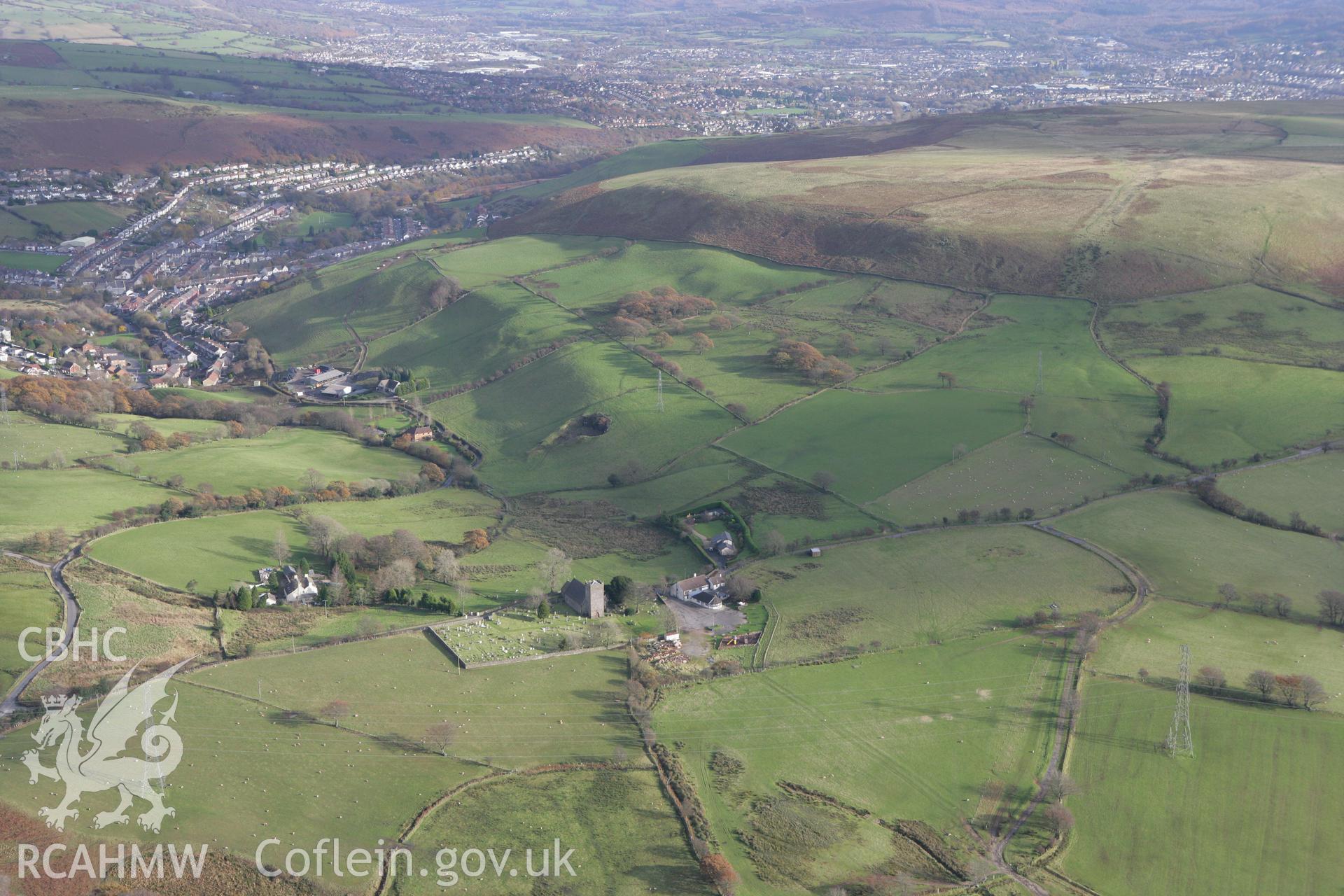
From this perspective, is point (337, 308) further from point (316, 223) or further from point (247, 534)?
Answer: point (247, 534)

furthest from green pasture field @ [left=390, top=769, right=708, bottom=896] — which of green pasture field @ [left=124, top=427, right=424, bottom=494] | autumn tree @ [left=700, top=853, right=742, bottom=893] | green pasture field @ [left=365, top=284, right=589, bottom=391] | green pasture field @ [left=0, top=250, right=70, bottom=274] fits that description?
green pasture field @ [left=0, top=250, right=70, bottom=274]

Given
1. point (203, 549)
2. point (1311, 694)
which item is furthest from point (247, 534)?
point (1311, 694)

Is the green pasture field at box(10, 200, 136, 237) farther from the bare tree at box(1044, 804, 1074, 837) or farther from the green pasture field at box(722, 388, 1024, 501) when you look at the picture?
the bare tree at box(1044, 804, 1074, 837)

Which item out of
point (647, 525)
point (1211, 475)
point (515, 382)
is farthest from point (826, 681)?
point (515, 382)

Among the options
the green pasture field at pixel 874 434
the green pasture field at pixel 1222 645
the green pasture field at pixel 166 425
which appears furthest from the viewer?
the green pasture field at pixel 166 425

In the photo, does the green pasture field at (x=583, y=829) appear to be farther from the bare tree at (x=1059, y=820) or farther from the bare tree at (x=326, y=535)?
the bare tree at (x=326, y=535)

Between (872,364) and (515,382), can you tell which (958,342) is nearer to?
(872,364)

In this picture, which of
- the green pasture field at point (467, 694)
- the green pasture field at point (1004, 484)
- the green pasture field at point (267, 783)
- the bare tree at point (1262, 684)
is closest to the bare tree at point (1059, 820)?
the bare tree at point (1262, 684)
